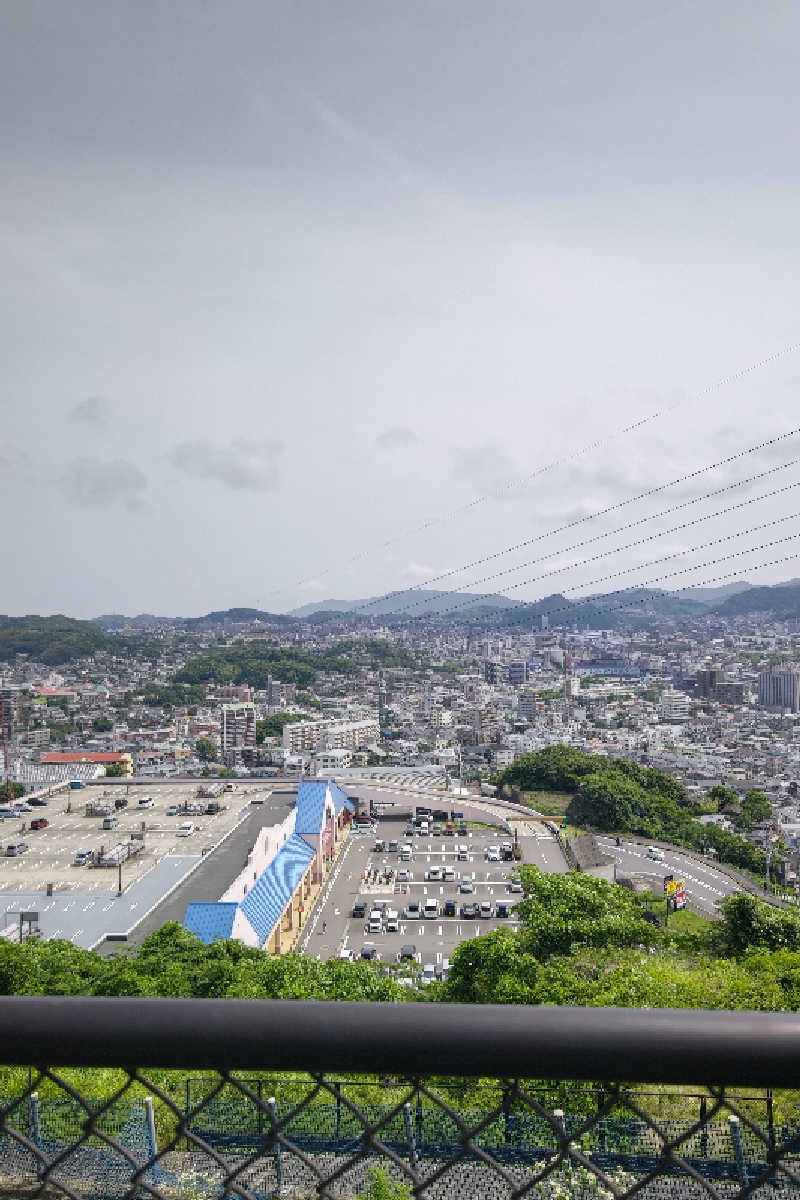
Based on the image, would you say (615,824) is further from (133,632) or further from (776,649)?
(133,632)

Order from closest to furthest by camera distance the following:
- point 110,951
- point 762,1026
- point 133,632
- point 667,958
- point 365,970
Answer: point 762,1026, point 365,970, point 667,958, point 110,951, point 133,632

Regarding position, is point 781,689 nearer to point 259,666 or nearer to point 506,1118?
point 259,666

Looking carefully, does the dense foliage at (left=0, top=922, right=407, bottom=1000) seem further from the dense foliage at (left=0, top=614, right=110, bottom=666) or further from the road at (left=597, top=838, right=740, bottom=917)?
the dense foliage at (left=0, top=614, right=110, bottom=666)

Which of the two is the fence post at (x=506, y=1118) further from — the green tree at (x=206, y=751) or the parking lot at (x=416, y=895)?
the green tree at (x=206, y=751)

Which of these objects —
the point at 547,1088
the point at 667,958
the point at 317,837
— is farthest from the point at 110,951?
the point at 547,1088

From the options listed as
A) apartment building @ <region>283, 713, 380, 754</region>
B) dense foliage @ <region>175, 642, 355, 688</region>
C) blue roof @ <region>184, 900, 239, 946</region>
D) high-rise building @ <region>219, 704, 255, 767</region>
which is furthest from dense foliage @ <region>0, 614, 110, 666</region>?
blue roof @ <region>184, 900, 239, 946</region>

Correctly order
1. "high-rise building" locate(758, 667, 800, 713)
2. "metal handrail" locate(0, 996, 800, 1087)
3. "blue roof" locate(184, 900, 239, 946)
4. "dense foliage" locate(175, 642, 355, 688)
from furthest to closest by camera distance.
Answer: "dense foliage" locate(175, 642, 355, 688) → "high-rise building" locate(758, 667, 800, 713) → "blue roof" locate(184, 900, 239, 946) → "metal handrail" locate(0, 996, 800, 1087)
